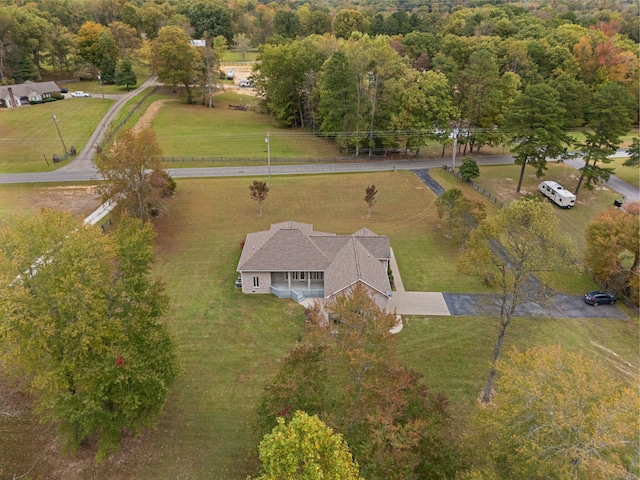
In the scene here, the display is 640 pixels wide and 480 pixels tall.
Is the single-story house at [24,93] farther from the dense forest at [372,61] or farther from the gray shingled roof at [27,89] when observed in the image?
the dense forest at [372,61]

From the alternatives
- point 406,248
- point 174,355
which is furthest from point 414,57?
point 174,355

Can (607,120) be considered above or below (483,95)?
below

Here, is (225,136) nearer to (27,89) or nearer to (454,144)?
(454,144)

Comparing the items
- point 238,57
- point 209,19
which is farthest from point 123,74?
point 238,57

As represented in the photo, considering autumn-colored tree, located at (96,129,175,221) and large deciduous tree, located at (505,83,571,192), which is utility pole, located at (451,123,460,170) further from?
autumn-colored tree, located at (96,129,175,221)

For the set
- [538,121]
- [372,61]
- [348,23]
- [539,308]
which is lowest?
[539,308]

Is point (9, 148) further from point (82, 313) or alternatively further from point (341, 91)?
point (82, 313)

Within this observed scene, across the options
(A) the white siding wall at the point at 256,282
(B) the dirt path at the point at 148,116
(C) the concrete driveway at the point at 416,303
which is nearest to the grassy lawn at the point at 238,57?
(B) the dirt path at the point at 148,116
